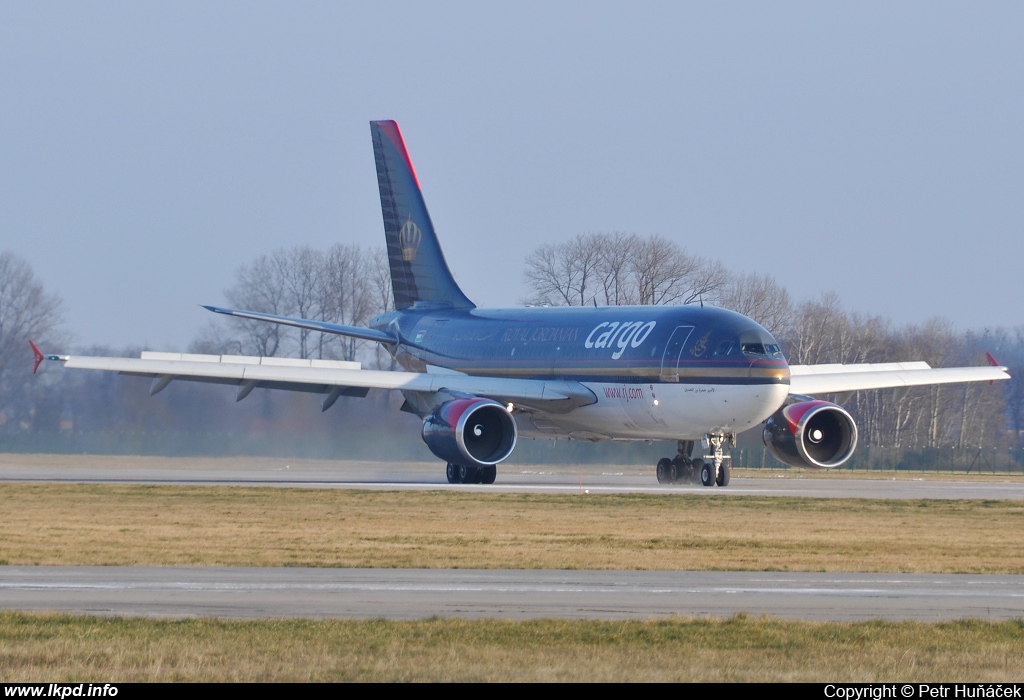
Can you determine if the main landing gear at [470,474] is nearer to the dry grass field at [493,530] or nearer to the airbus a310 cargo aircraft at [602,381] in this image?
the airbus a310 cargo aircraft at [602,381]

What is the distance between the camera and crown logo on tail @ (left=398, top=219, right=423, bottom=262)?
42.2 metres

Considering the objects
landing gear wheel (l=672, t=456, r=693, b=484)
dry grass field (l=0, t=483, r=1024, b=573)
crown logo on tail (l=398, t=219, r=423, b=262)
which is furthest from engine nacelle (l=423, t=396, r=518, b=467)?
crown logo on tail (l=398, t=219, r=423, b=262)

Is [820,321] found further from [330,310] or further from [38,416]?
[38,416]

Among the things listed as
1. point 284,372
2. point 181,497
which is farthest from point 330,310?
point 181,497

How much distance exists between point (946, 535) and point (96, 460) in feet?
97.1

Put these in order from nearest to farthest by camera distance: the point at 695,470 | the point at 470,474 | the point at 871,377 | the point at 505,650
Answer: the point at 505,650 → the point at 470,474 → the point at 695,470 → the point at 871,377

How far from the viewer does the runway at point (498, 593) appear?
1201cm

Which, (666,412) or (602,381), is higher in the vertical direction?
(602,381)

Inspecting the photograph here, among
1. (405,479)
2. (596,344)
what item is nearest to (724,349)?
(596,344)

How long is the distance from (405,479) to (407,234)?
8.72m

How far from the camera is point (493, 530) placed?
20547 mm

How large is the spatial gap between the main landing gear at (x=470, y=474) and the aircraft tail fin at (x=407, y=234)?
888 centimetres

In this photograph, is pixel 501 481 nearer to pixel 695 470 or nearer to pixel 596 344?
pixel 596 344

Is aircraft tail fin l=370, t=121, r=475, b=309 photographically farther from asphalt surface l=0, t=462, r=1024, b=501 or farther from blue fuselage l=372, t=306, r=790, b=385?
asphalt surface l=0, t=462, r=1024, b=501
